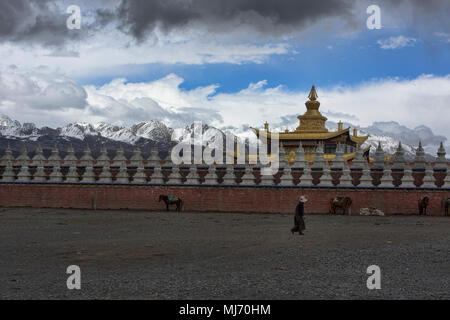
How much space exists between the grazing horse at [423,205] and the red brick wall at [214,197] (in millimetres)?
269

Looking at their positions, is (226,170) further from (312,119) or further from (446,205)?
(312,119)

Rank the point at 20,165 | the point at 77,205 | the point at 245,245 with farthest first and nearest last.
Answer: the point at 20,165, the point at 77,205, the point at 245,245

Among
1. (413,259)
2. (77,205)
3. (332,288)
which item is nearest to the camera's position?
(332,288)

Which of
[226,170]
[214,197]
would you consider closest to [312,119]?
[226,170]

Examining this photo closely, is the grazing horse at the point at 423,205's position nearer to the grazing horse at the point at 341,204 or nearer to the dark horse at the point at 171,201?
the grazing horse at the point at 341,204

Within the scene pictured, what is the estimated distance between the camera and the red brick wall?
88.6 ft

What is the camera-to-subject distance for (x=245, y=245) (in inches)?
645

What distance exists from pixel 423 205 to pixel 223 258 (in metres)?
15.3

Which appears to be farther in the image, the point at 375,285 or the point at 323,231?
the point at 323,231

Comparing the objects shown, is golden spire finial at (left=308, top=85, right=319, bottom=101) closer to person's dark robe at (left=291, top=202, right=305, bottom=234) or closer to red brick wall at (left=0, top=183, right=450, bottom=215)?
red brick wall at (left=0, top=183, right=450, bottom=215)

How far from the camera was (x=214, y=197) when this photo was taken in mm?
29328
